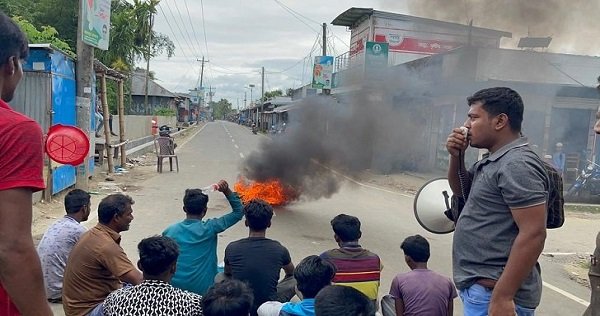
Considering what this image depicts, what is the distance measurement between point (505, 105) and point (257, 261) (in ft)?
6.65

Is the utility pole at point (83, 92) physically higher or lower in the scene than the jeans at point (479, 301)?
higher

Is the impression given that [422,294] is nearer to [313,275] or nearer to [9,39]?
[313,275]

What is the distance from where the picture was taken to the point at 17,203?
5.19 ft

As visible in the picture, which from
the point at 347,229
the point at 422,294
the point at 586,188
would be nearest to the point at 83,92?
the point at 347,229

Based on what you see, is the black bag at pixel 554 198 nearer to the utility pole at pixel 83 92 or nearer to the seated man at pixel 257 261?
the seated man at pixel 257 261

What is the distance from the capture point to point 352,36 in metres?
33.3

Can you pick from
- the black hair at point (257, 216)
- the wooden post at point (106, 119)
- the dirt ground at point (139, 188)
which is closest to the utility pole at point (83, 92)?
the dirt ground at point (139, 188)

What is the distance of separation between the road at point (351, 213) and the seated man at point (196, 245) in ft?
4.68

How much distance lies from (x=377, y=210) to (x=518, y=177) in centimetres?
876

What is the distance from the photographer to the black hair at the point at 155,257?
2732 millimetres

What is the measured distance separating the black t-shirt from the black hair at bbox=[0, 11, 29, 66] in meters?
2.19

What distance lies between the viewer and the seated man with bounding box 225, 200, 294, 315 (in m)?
3.58

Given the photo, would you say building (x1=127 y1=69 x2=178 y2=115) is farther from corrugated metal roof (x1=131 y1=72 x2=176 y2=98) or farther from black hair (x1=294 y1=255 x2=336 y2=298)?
black hair (x1=294 y1=255 x2=336 y2=298)

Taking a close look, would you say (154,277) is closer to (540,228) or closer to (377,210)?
(540,228)
